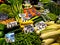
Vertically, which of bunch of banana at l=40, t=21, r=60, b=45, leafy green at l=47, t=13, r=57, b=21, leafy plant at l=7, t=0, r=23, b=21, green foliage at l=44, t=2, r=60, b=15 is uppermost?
leafy plant at l=7, t=0, r=23, b=21

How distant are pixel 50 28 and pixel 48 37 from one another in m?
0.22

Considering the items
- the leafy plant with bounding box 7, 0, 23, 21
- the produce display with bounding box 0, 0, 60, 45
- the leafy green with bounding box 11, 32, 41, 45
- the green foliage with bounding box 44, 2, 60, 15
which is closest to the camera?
the leafy green with bounding box 11, 32, 41, 45

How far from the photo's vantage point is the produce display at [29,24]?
132 inches

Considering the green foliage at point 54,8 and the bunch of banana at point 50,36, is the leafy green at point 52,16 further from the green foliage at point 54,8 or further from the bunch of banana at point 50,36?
the bunch of banana at point 50,36

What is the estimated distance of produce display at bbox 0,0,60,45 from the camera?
335 centimetres

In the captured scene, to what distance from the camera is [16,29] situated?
372 cm

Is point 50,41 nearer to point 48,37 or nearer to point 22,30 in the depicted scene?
point 48,37

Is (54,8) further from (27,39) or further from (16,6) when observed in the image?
(27,39)

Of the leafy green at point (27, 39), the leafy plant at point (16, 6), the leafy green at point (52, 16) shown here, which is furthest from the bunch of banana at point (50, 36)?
the leafy plant at point (16, 6)

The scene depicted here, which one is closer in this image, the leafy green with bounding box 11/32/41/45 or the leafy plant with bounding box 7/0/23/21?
the leafy green with bounding box 11/32/41/45

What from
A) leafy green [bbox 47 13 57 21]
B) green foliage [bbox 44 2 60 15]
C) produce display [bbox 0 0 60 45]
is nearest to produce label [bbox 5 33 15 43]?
produce display [bbox 0 0 60 45]

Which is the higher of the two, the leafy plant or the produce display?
the leafy plant

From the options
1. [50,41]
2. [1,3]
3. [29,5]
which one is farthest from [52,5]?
[50,41]

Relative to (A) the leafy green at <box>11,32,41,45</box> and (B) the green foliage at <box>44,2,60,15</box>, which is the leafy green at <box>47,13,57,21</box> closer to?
(B) the green foliage at <box>44,2,60,15</box>
